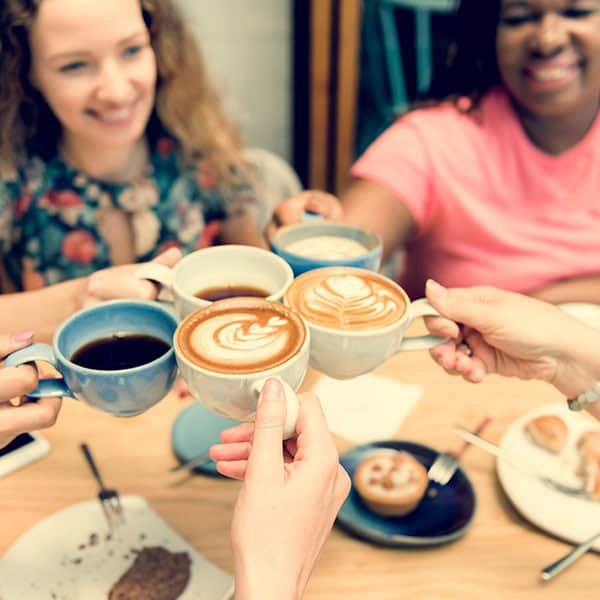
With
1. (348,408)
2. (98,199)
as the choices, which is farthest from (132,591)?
(98,199)

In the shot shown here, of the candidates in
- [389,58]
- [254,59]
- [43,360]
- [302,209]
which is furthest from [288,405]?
[254,59]

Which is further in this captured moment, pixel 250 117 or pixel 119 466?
pixel 250 117

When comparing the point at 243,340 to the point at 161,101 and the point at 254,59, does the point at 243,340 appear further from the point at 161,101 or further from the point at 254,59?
the point at 254,59

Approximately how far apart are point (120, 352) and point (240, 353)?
0.20m

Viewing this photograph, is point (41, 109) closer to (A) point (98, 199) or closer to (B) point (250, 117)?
(A) point (98, 199)

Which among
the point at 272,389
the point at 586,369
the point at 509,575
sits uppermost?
the point at 272,389

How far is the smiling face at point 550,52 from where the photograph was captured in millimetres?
1473

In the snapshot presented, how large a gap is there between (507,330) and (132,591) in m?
0.68

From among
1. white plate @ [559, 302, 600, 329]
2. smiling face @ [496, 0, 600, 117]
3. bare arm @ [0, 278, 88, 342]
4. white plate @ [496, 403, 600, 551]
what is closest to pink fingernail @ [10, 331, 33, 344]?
bare arm @ [0, 278, 88, 342]

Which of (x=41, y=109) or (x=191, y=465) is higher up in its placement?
(x=41, y=109)

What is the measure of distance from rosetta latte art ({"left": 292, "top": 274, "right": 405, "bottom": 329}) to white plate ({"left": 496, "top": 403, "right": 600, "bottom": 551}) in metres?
0.33

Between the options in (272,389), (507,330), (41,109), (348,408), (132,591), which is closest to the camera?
(272,389)

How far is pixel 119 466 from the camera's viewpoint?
1.05m

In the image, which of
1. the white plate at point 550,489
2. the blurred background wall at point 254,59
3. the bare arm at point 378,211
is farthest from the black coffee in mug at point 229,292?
the blurred background wall at point 254,59
